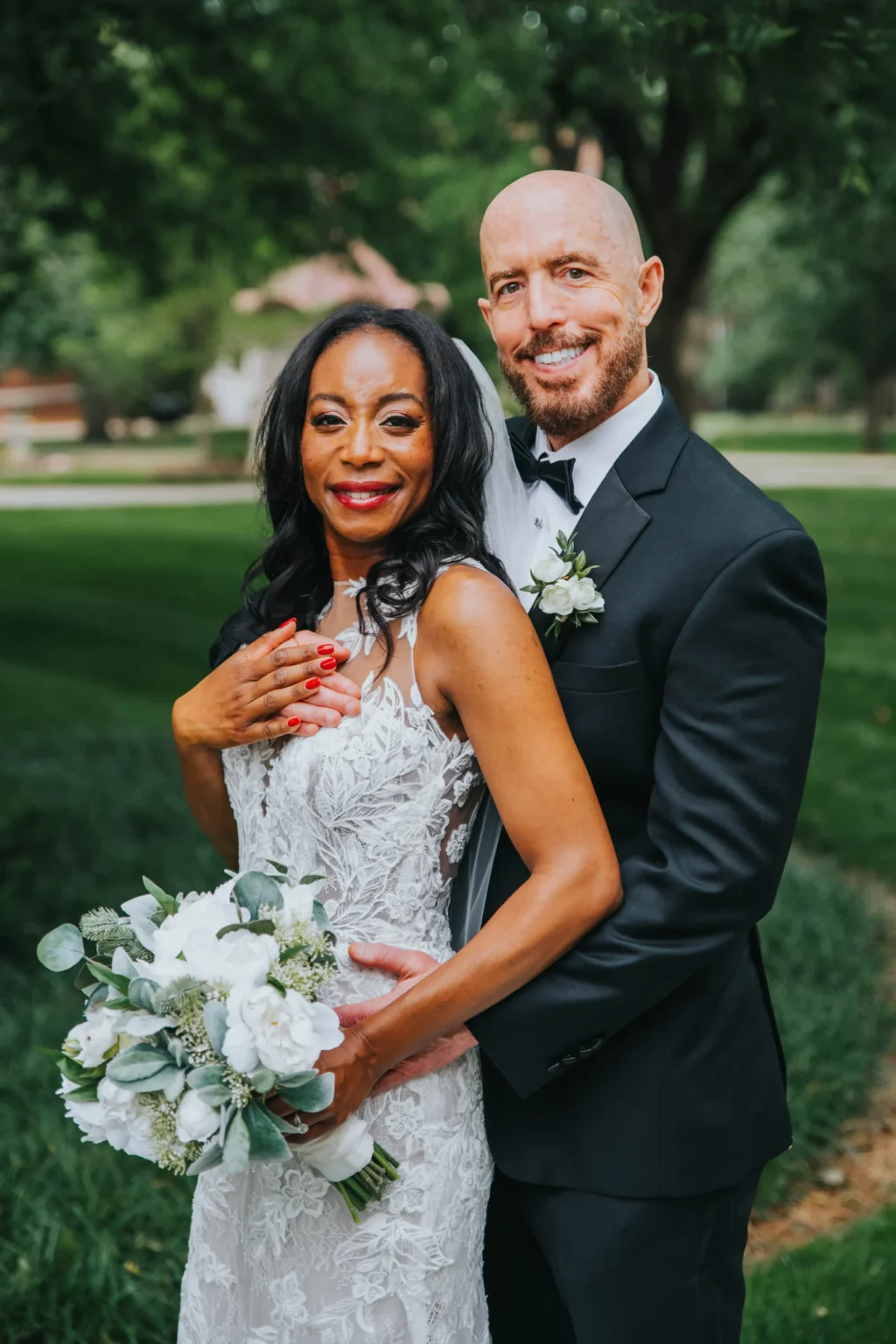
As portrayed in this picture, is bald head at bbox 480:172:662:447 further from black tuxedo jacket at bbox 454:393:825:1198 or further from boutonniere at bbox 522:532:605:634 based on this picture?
boutonniere at bbox 522:532:605:634

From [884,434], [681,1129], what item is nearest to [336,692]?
[681,1129]

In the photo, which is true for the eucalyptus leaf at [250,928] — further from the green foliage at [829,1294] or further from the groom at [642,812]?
the green foliage at [829,1294]

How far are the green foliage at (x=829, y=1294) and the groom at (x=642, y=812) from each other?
4.59ft

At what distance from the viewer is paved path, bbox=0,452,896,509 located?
87.5 feet

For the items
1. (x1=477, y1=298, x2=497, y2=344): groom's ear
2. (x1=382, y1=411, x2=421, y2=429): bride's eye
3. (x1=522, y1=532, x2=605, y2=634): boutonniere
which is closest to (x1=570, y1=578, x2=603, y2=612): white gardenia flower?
(x1=522, y1=532, x2=605, y2=634): boutonniere

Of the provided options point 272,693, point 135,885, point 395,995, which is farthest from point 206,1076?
point 135,885

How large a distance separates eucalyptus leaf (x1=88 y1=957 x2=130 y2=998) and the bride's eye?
1048 millimetres

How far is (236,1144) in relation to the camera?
78.2 inches

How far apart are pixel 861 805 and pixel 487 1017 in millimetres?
6800

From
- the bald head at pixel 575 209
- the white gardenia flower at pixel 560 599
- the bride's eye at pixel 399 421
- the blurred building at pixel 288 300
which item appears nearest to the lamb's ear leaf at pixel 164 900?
the white gardenia flower at pixel 560 599

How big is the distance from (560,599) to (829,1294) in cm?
273

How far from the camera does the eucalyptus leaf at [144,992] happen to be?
6.84ft

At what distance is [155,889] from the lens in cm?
225

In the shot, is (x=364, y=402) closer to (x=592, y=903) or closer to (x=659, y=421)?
(x=659, y=421)
